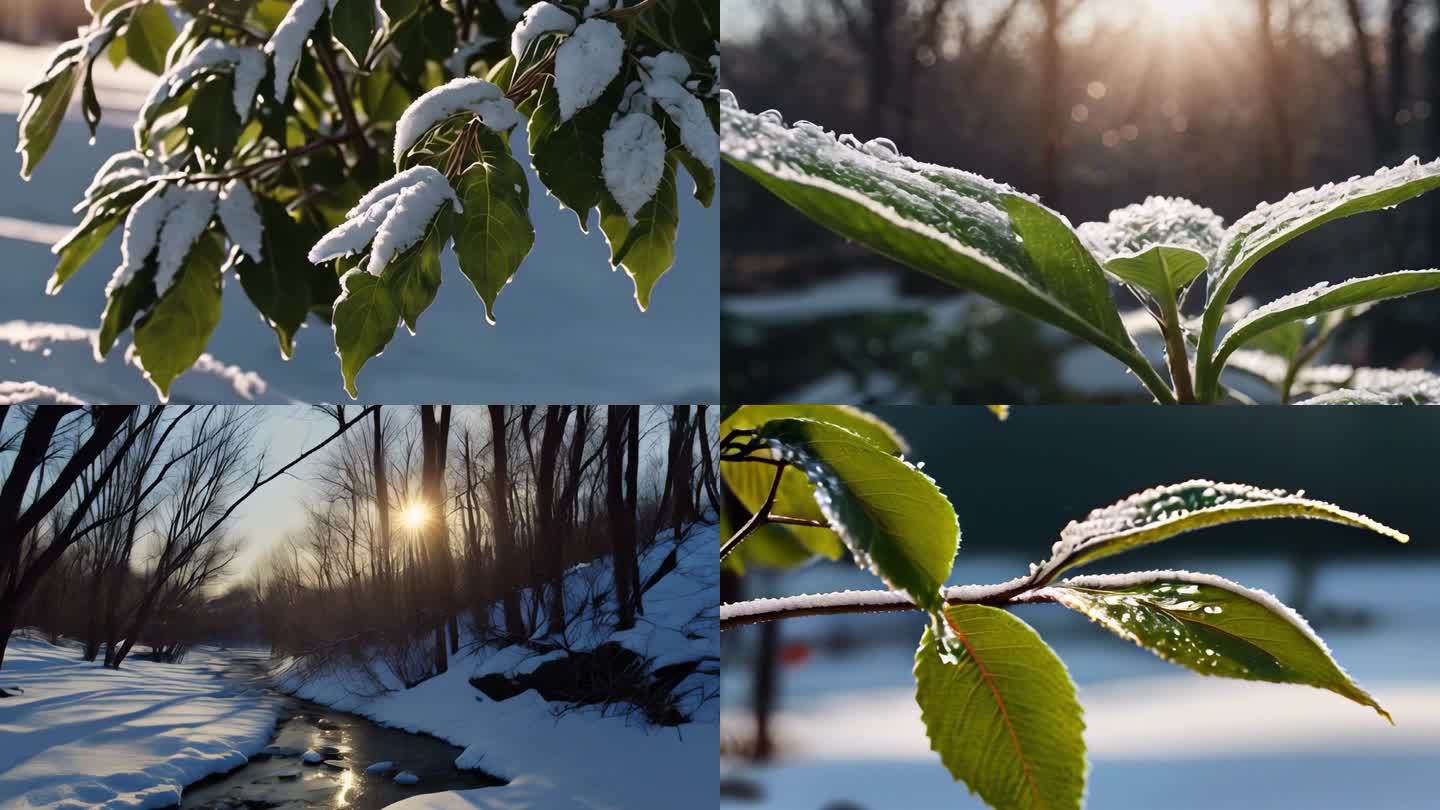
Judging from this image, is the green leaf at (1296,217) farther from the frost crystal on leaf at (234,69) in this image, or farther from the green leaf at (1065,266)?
the frost crystal on leaf at (234,69)

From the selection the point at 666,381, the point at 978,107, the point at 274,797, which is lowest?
the point at 274,797

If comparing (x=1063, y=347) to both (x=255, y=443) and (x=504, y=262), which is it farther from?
(x=504, y=262)

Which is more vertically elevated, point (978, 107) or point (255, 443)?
point (978, 107)

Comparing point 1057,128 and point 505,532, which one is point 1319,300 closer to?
point 505,532

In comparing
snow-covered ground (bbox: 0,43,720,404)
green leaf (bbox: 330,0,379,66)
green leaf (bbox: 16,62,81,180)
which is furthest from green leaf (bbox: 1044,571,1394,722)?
snow-covered ground (bbox: 0,43,720,404)

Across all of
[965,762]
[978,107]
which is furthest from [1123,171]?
[965,762]

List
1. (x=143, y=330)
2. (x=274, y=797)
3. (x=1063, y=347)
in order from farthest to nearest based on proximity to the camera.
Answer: (x=1063, y=347)
(x=274, y=797)
(x=143, y=330)

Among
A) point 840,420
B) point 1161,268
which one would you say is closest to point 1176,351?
point 1161,268

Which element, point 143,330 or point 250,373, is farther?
point 250,373
